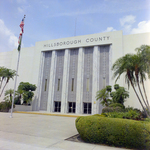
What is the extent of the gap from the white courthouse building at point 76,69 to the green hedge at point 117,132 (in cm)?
1993

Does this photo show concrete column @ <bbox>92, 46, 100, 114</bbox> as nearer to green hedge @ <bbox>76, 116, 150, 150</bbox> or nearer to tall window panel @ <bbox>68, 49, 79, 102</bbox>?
tall window panel @ <bbox>68, 49, 79, 102</bbox>

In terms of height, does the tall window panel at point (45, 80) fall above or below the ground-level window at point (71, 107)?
above

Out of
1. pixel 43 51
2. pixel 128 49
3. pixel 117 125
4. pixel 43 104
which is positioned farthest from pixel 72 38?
pixel 117 125

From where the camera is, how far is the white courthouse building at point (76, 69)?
27016 millimetres

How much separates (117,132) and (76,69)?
2382cm

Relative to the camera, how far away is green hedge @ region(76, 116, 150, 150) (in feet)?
18.6

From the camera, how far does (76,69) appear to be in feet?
96.8

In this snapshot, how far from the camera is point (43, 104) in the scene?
3056 centimetres

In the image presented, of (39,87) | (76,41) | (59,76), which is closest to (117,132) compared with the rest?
(59,76)

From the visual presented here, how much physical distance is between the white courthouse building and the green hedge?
1993 cm

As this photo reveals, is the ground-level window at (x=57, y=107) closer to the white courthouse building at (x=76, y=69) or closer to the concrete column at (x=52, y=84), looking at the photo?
the white courthouse building at (x=76, y=69)

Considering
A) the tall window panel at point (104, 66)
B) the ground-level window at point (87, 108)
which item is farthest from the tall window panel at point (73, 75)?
the tall window panel at point (104, 66)

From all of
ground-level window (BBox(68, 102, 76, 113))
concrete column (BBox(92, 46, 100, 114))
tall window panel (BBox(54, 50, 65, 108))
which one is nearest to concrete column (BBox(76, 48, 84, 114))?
ground-level window (BBox(68, 102, 76, 113))

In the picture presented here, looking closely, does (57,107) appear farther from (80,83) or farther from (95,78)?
(95,78)
